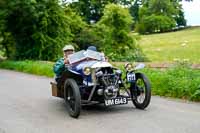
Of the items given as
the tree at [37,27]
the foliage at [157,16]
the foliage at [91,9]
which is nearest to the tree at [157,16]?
the foliage at [157,16]

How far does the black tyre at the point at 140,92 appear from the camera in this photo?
9.09 m

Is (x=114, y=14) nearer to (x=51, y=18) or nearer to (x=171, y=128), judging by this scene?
(x=51, y=18)

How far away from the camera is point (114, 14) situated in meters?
26.3

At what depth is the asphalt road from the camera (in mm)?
7609

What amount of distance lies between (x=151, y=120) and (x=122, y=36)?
1765cm

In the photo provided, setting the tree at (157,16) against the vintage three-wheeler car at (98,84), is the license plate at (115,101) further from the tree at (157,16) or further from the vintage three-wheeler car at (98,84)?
the tree at (157,16)

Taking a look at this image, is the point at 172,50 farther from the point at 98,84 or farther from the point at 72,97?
the point at 72,97

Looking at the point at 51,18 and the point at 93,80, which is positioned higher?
the point at 51,18

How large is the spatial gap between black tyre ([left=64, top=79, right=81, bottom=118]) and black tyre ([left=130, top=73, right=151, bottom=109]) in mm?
1296

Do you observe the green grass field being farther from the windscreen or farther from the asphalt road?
the windscreen

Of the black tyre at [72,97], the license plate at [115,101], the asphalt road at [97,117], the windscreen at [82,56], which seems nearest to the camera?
the asphalt road at [97,117]

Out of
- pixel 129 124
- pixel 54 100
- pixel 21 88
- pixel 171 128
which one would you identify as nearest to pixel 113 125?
pixel 129 124

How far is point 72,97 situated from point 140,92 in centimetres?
141

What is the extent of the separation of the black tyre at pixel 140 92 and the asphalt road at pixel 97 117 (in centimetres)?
15
